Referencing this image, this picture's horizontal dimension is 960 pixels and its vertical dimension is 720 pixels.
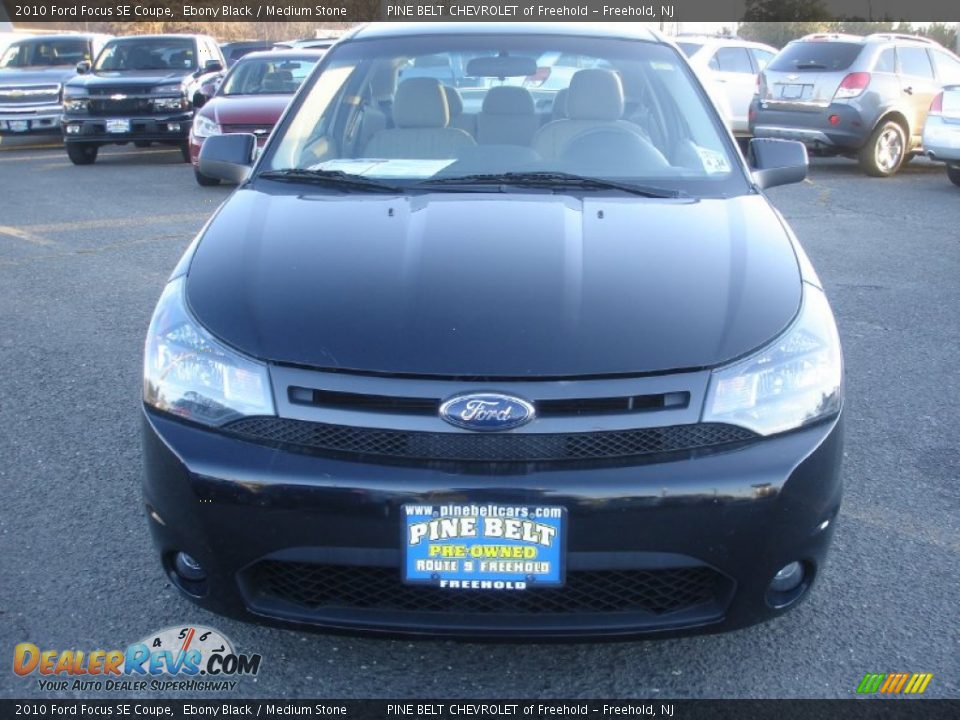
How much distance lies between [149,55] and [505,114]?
11731 mm

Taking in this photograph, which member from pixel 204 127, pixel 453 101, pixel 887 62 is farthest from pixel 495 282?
pixel 887 62

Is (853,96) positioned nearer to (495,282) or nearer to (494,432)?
(495,282)

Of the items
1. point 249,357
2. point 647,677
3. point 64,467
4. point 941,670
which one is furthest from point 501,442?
point 64,467

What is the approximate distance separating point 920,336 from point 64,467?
4294 millimetres

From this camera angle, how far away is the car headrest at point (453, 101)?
12.5ft

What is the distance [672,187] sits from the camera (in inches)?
129

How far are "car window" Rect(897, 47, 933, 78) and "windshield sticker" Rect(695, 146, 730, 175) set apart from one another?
1038 centimetres

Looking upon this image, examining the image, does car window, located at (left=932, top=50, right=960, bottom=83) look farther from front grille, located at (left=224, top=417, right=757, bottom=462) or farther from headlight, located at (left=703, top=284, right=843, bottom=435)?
front grille, located at (left=224, top=417, right=757, bottom=462)

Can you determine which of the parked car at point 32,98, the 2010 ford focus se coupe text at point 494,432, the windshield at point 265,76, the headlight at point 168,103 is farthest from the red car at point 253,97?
the 2010 ford focus se coupe text at point 494,432

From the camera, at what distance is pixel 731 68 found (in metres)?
15.0

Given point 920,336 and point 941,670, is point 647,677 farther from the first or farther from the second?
point 920,336

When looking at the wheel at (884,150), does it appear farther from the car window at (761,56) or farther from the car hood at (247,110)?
the car hood at (247,110)

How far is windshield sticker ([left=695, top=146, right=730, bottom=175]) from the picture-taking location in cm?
342

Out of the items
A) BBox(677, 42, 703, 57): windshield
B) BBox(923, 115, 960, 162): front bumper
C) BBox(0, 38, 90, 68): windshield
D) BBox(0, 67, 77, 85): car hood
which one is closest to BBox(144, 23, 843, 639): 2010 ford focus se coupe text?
BBox(923, 115, 960, 162): front bumper
